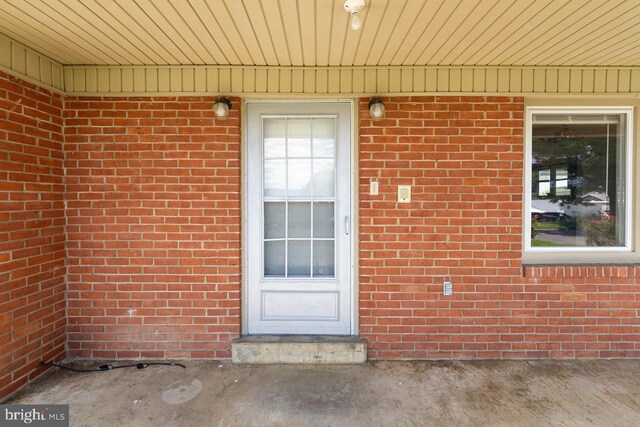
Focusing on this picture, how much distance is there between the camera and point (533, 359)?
3379mm

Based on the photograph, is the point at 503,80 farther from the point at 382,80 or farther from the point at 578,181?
the point at 578,181

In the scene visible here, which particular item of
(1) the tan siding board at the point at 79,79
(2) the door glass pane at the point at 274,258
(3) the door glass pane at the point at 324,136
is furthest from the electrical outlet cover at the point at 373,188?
(1) the tan siding board at the point at 79,79

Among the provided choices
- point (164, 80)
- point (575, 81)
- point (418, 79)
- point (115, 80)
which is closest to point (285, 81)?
point (164, 80)

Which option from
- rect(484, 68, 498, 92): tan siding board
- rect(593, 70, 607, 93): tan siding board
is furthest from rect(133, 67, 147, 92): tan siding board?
rect(593, 70, 607, 93): tan siding board

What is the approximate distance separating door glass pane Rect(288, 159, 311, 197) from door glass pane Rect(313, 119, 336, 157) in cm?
16

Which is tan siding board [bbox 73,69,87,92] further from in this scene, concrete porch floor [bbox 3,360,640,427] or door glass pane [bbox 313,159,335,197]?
concrete porch floor [bbox 3,360,640,427]

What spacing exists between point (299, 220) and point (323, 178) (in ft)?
1.61

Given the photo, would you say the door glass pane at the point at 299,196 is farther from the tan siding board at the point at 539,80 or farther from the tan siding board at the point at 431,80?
the tan siding board at the point at 539,80

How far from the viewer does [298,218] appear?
3.54m

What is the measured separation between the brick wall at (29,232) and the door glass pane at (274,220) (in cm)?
193

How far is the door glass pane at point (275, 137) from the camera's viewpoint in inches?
138

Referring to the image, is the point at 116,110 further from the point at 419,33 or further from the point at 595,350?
the point at 595,350

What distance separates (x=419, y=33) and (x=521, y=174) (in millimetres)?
1706

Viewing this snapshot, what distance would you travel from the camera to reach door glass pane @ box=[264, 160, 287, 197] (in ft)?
11.5
